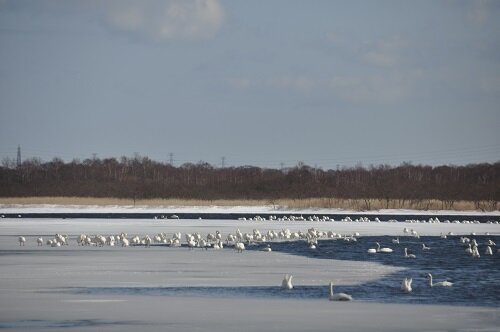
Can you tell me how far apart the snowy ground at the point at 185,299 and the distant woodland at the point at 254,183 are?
5899 centimetres

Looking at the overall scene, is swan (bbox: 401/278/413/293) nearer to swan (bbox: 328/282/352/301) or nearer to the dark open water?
the dark open water

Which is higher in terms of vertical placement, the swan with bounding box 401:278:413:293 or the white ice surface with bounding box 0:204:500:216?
the white ice surface with bounding box 0:204:500:216

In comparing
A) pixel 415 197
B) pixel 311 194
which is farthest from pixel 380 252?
pixel 311 194

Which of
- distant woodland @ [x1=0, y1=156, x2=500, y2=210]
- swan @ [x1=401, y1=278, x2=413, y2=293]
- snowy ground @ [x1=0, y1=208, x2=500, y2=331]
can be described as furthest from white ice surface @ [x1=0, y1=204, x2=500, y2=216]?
swan @ [x1=401, y1=278, x2=413, y2=293]

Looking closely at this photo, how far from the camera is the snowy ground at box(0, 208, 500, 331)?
15.5 meters

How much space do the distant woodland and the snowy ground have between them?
58986mm

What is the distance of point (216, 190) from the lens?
103438 millimetres

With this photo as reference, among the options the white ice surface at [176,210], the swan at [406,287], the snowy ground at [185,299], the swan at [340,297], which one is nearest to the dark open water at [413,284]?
the swan at [406,287]

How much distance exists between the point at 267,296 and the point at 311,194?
80.5 metres

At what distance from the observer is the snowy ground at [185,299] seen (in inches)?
611

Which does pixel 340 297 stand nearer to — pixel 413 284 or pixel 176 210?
pixel 413 284

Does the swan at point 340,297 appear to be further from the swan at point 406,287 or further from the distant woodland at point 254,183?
the distant woodland at point 254,183

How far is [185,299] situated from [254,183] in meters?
90.4

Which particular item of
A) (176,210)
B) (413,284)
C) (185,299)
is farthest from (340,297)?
(176,210)
